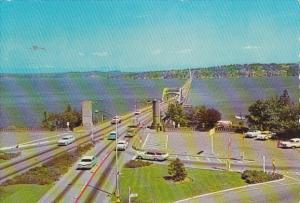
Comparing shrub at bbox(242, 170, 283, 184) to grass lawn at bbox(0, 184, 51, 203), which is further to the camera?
shrub at bbox(242, 170, 283, 184)

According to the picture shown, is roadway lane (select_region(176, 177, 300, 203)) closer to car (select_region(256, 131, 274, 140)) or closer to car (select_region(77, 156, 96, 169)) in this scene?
car (select_region(77, 156, 96, 169))

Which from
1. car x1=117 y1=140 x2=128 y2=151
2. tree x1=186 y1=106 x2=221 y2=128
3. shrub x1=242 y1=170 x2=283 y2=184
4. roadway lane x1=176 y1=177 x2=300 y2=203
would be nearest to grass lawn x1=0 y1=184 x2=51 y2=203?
roadway lane x1=176 y1=177 x2=300 y2=203

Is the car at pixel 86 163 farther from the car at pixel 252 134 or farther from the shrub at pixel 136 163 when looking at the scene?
the car at pixel 252 134

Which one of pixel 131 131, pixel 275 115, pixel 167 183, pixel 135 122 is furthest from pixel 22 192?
pixel 135 122

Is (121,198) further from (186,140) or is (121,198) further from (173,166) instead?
(186,140)

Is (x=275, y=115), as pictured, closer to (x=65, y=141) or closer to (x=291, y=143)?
(x=291, y=143)

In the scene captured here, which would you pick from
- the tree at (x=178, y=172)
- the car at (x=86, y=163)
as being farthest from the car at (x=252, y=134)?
the car at (x=86, y=163)

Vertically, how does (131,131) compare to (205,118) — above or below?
below

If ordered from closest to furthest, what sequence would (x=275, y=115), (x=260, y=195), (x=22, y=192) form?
(x=260, y=195), (x=22, y=192), (x=275, y=115)
